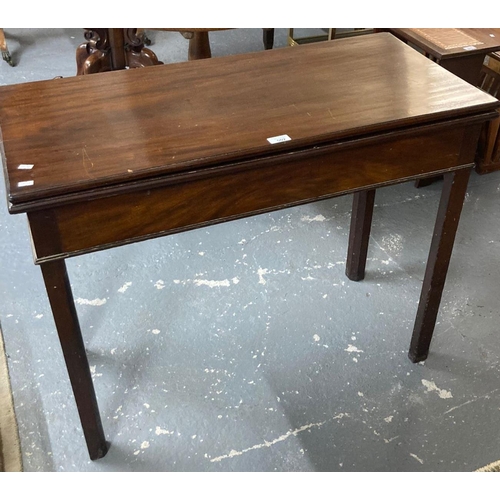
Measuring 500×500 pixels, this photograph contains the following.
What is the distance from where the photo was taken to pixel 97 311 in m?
1.87

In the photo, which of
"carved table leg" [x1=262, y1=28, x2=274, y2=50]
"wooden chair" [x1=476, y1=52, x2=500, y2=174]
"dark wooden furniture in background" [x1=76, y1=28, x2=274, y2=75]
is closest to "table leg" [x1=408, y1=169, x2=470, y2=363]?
"wooden chair" [x1=476, y1=52, x2=500, y2=174]

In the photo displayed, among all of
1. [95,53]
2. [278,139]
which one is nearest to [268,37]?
[95,53]

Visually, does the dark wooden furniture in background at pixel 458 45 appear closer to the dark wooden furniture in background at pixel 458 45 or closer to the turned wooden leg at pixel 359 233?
the dark wooden furniture in background at pixel 458 45

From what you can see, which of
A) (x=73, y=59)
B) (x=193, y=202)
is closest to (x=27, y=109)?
(x=193, y=202)

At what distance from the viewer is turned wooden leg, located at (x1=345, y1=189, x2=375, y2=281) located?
181cm

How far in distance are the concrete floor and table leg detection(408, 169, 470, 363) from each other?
0.08 m

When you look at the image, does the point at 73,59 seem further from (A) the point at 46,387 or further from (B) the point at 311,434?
(B) the point at 311,434

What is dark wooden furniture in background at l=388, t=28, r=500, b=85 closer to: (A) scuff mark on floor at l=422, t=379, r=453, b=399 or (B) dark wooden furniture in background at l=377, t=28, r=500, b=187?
(B) dark wooden furniture in background at l=377, t=28, r=500, b=187

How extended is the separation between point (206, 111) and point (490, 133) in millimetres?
1594

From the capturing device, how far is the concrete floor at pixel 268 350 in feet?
4.94

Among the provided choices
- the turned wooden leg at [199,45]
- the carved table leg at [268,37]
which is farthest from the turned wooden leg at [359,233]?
the carved table leg at [268,37]

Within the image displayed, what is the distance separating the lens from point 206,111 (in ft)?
4.17

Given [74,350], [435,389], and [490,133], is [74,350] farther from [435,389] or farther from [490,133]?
[490,133]

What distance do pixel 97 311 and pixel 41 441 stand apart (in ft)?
1.52
